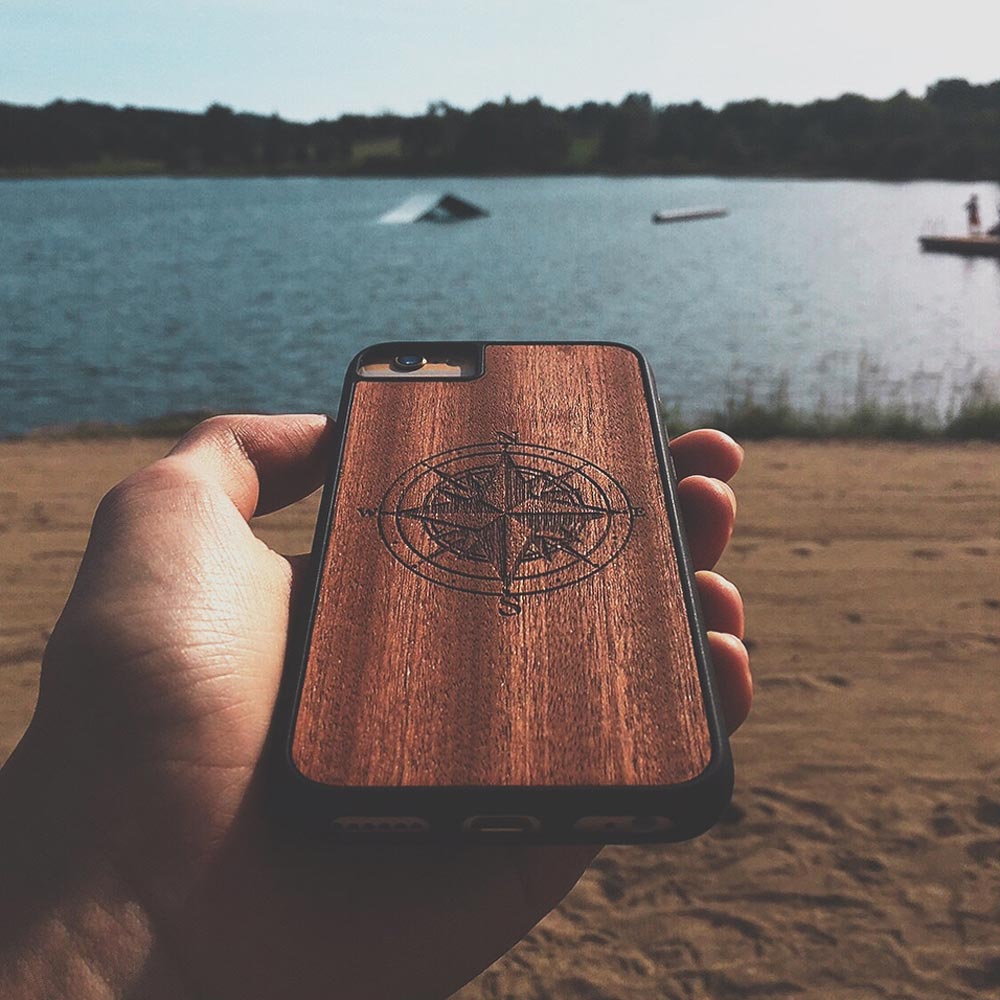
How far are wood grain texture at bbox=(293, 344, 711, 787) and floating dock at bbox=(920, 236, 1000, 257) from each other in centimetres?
3932

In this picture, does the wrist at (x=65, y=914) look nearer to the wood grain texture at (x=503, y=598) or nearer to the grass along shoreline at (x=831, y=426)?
the wood grain texture at (x=503, y=598)

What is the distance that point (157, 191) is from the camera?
10644cm

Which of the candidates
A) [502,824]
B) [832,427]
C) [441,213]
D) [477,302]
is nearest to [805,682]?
[502,824]

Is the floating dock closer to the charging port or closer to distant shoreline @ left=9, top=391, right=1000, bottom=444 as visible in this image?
distant shoreline @ left=9, top=391, right=1000, bottom=444

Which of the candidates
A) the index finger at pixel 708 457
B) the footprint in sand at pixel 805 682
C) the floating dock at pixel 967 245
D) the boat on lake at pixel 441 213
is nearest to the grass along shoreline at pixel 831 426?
the footprint in sand at pixel 805 682

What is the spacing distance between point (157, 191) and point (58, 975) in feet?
388

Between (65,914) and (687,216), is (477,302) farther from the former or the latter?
(687,216)

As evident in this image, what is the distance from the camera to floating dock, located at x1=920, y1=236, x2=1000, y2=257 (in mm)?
35844

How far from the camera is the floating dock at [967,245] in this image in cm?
3584

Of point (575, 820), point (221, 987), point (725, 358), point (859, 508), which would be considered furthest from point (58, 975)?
point (725, 358)

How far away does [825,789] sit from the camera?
13.2 ft

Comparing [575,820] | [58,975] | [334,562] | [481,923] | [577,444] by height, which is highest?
[577,444]

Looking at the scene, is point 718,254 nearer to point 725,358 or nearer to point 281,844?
point 725,358

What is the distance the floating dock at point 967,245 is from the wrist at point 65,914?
133 ft
